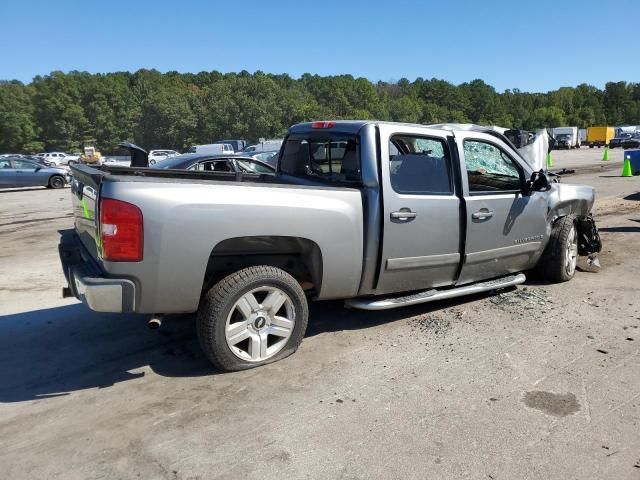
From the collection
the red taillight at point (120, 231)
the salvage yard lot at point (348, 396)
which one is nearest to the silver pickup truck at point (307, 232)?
the red taillight at point (120, 231)

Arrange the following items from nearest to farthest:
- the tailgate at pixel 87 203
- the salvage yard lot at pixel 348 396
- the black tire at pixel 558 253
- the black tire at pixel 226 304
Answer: the salvage yard lot at pixel 348 396 → the tailgate at pixel 87 203 → the black tire at pixel 226 304 → the black tire at pixel 558 253

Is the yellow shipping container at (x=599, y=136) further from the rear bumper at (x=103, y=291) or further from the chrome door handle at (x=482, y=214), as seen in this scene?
the rear bumper at (x=103, y=291)

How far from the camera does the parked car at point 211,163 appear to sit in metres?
9.84

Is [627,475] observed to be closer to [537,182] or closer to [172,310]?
[172,310]

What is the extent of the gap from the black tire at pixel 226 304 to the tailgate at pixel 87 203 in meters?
0.86

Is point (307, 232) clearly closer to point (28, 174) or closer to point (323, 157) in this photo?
point (323, 157)

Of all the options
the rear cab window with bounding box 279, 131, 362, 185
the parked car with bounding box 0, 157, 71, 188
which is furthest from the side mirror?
the parked car with bounding box 0, 157, 71, 188

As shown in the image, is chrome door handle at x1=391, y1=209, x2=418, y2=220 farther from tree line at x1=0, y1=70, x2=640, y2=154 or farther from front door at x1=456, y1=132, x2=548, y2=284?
tree line at x1=0, y1=70, x2=640, y2=154

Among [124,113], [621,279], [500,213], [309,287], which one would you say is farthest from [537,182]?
[124,113]

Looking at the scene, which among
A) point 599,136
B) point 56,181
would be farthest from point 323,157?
point 599,136

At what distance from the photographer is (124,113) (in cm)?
10650

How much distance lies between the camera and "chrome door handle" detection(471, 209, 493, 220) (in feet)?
15.4

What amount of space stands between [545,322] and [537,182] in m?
1.39

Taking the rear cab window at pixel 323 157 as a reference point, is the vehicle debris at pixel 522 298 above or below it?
below
